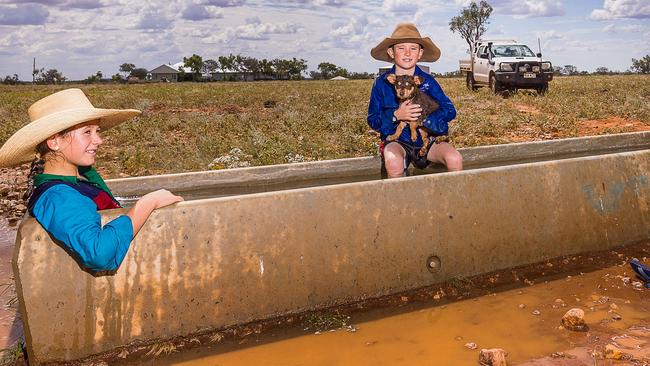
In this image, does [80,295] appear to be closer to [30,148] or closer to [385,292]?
[30,148]

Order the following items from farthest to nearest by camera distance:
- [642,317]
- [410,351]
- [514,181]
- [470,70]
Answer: [470,70] → [514,181] → [642,317] → [410,351]

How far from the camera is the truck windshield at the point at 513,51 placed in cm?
1971

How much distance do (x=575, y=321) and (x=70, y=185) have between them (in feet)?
8.26

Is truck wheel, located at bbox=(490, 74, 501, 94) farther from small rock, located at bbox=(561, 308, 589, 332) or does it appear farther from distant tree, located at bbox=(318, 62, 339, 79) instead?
distant tree, located at bbox=(318, 62, 339, 79)

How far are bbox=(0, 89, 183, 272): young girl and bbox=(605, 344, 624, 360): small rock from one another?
7.05 feet

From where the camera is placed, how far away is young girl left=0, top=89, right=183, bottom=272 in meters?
2.74

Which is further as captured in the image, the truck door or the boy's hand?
the truck door

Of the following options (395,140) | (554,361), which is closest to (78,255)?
(554,361)

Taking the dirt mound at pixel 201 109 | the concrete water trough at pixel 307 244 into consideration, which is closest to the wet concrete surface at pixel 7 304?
the concrete water trough at pixel 307 244

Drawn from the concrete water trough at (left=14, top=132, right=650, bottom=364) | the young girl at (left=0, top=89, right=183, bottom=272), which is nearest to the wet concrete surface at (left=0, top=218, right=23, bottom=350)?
the concrete water trough at (left=14, top=132, right=650, bottom=364)

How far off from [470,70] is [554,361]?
71.3 feet

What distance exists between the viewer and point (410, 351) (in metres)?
2.98

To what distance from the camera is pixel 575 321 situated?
3125mm

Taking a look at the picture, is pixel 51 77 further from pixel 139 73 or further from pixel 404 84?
pixel 404 84
